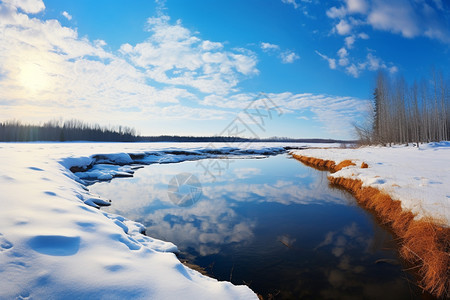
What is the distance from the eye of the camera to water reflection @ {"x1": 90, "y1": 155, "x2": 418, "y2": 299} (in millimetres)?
4012

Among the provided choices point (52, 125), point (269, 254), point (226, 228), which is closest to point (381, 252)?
point (269, 254)

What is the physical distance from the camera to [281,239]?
5863mm

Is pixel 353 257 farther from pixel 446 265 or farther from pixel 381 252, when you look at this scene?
pixel 446 265

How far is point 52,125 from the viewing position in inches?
3543

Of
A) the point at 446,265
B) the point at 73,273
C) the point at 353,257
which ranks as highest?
Result: the point at 73,273

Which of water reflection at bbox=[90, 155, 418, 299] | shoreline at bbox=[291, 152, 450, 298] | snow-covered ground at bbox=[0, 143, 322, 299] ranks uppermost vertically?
snow-covered ground at bbox=[0, 143, 322, 299]

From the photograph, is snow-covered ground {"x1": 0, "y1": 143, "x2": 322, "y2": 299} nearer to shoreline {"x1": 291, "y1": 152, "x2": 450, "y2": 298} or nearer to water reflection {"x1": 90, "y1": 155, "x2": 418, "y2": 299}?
water reflection {"x1": 90, "y1": 155, "x2": 418, "y2": 299}

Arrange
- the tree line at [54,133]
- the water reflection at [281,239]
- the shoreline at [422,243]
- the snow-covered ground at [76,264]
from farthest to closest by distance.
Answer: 1. the tree line at [54,133]
2. the water reflection at [281,239]
3. the shoreline at [422,243]
4. the snow-covered ground at [76,264]

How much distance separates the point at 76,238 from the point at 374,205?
937 centimetres

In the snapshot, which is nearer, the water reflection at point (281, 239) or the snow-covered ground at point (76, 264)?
the snow-covered ground at point (76, 264)

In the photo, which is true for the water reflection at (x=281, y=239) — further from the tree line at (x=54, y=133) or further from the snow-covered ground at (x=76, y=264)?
the tree line at (x=54, y=133)

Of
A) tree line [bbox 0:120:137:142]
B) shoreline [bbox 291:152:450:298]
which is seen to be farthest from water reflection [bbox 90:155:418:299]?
tree line [bbox 0:120:137:142]

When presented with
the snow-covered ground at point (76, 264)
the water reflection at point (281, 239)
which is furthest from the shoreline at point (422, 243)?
the snow-covered ground at point (76, 264)

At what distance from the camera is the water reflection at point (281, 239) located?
4012 mm
